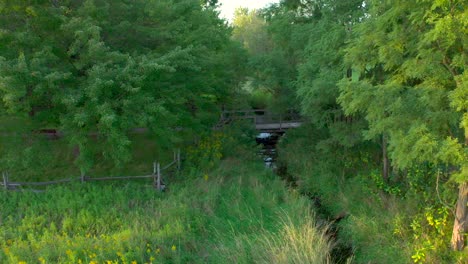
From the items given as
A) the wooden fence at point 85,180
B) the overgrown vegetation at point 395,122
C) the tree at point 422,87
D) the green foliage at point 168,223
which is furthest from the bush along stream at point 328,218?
the wooden fence at point 85,180

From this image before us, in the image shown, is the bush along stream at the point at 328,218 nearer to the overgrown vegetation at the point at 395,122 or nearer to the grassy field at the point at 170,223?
the overgrown vegetation at the point at 395,122

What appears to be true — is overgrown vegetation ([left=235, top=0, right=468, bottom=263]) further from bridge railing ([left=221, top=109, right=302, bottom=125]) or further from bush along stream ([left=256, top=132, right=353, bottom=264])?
bridge railing ([left=221, top=109, right=302, bottom=125])

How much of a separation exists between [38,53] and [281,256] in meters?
8.23

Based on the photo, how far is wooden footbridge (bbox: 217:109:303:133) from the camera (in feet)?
79.7

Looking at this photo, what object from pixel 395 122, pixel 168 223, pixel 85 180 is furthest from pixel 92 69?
pixel 395 122

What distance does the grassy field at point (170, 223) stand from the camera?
7.93 metres

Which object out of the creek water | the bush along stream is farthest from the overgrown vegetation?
the creek water

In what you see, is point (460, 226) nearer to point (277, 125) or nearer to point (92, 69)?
point (92, 69)

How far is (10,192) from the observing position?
12.7 meters

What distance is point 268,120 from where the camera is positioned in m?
25.5

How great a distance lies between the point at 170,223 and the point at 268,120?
631 inches

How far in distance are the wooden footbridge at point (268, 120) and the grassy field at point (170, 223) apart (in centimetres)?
880

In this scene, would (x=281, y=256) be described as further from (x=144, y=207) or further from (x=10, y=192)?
(x=10, y=192)

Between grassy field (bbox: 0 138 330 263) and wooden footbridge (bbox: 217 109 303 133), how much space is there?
8799 millimetres
